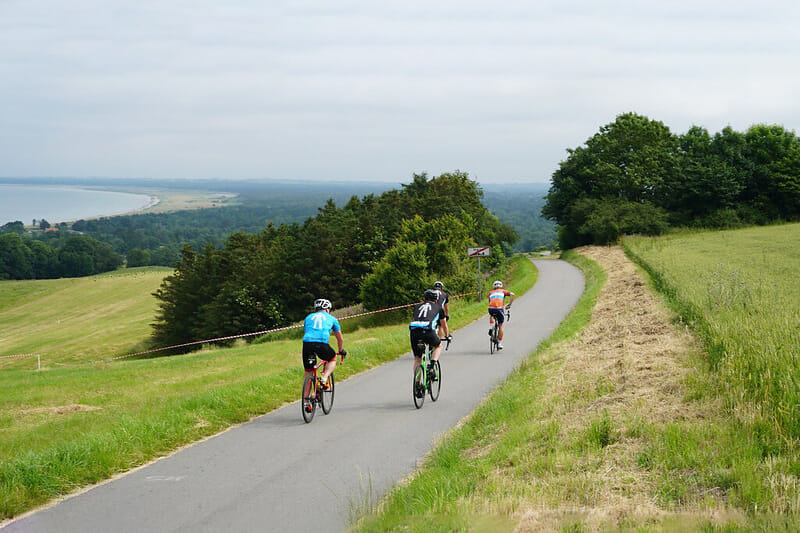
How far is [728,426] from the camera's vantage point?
24.3ft

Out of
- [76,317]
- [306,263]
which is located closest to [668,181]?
[306,263]

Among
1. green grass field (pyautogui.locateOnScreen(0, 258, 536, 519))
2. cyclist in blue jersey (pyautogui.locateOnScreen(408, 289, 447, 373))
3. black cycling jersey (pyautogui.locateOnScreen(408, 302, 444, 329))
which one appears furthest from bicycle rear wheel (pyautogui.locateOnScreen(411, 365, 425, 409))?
green grass field (pyautogui.locateOnScreen(0, 258, 536, 519))

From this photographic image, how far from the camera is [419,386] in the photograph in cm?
1228

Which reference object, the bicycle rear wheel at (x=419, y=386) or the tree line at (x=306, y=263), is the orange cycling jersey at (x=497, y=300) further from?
the tree line at (x=306, y=263)

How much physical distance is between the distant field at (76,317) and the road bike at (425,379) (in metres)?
54.2

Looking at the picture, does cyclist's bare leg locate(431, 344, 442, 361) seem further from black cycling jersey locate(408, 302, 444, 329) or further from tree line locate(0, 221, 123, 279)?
tree line locate(0, 221, 123, 279)

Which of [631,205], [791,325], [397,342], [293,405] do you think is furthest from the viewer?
[631,205]

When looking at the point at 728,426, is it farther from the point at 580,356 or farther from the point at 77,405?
the point at 77,405

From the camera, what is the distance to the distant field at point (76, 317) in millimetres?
69412

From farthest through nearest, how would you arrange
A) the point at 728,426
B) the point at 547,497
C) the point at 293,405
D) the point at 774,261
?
the point at 774,261
the point at 293,405
the point at 728,426
the point at 547,497

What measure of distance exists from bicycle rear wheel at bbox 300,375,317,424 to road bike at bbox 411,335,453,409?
184 cm

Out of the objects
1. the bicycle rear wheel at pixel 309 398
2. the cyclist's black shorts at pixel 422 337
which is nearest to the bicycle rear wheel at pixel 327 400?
the bicycle rear wheel at pixel 309 398

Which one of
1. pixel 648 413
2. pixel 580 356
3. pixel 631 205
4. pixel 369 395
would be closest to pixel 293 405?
pixel 369 395

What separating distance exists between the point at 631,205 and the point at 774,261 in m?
38.8
